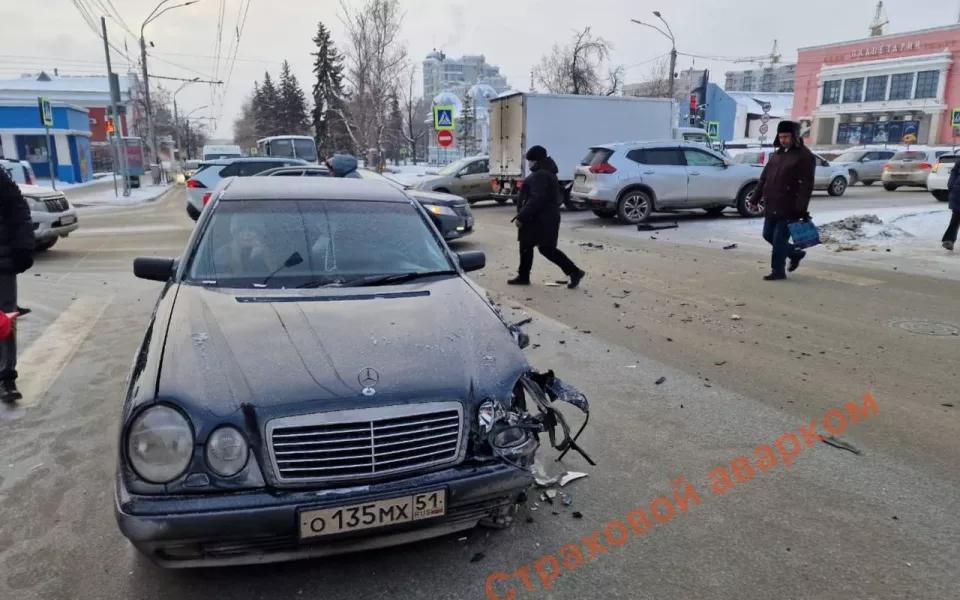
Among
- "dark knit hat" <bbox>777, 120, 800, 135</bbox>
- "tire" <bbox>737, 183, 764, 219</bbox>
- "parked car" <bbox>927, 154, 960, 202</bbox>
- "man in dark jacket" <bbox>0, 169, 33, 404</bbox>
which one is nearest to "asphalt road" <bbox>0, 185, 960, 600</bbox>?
"man in dark jacket" <bbox>0, 169, 33, 404</bbox>

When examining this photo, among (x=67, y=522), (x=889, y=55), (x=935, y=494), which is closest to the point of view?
(x=67, y=522)

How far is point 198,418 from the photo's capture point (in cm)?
243

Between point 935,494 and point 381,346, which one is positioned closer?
point 381,346

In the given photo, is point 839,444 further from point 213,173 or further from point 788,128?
point 213,173

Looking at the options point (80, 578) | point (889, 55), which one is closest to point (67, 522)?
point (80, 578)

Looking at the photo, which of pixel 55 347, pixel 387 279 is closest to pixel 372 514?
pixel 387 279

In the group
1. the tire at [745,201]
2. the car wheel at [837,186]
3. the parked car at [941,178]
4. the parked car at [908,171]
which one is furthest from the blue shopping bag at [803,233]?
the parked car at [908,171]

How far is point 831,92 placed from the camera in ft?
184

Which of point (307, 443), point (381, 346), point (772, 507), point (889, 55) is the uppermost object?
point (889, 55)

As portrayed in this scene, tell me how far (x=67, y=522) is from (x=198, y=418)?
126 cm

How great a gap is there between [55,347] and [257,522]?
15.4 feet

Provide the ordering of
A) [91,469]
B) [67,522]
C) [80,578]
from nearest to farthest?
[80,578] → [67,522] → [91,469]

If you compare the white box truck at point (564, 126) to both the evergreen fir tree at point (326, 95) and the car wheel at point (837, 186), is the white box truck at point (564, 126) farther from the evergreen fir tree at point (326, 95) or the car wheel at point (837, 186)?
the evergreen fir tree at point (326, 95)

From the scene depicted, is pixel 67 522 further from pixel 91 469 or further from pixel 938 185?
pixel 938 185
